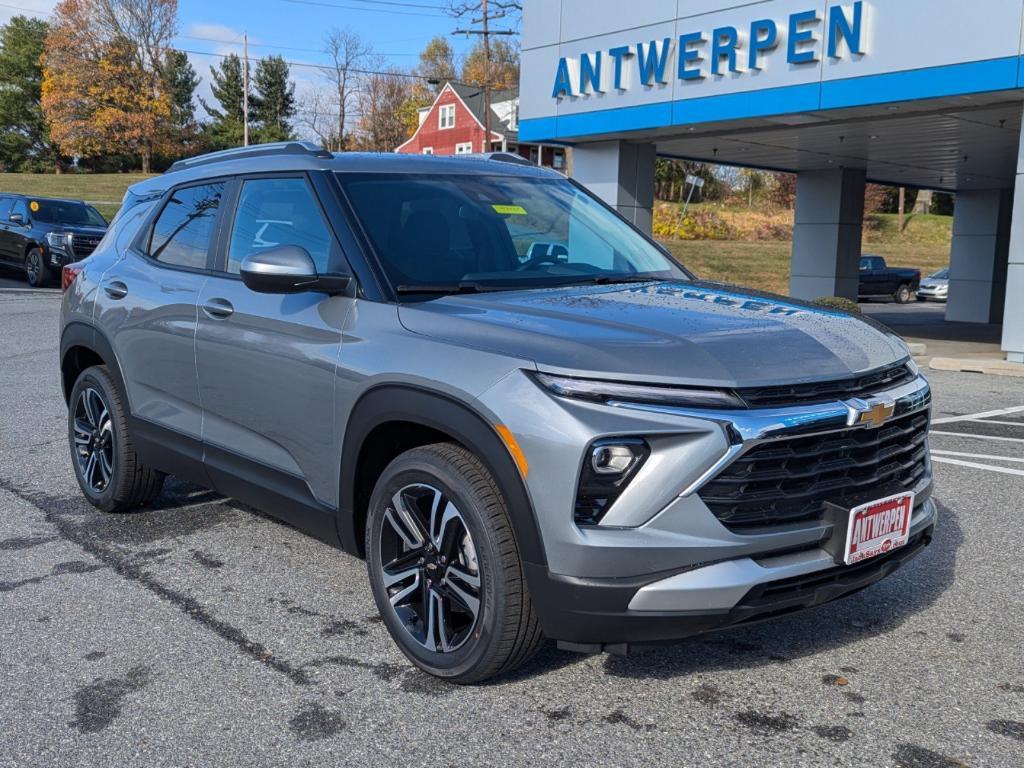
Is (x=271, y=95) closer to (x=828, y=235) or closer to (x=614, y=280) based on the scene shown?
(x=828, y=235)

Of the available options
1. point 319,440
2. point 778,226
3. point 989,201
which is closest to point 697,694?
point 319,440

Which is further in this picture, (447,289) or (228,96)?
(228,96)

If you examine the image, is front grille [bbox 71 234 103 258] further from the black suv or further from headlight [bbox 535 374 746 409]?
headlight [bbox 535 374 746 409]

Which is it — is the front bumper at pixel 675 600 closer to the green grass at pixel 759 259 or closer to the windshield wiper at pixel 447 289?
the windshield wiper at pixel 447 289

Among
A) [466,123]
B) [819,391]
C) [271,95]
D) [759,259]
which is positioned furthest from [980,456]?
[271,95]

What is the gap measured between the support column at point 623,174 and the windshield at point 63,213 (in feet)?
38.2

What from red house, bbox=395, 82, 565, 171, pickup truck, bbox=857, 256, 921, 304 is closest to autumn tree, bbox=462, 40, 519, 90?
red house, bbox=395, 82, 565, 171

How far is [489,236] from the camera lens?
14.2 ft

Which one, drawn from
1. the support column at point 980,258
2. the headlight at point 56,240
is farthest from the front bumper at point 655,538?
the support column at point 980,258

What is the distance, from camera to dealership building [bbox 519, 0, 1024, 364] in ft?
45.1

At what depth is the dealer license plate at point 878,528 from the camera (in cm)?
317

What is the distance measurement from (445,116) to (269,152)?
67878 millimetres

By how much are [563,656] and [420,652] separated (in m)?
0.55

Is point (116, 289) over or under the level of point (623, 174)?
under
